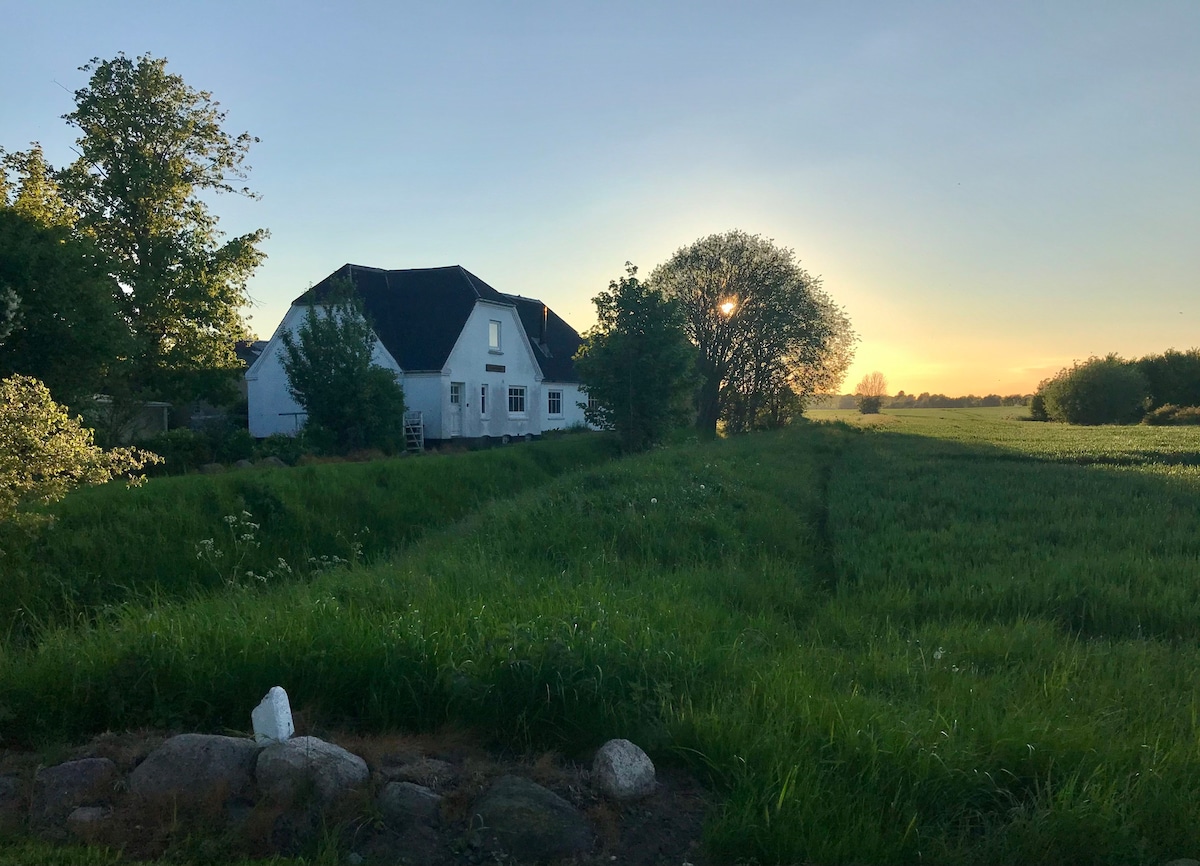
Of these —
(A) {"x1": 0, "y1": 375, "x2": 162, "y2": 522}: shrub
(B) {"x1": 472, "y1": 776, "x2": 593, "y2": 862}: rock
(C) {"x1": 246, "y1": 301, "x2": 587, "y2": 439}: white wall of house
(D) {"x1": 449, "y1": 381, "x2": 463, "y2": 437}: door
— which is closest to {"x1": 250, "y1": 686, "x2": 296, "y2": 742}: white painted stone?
(B) {"x1": 472, "y1": 776, "x2": 593, "y2": 862}: rock

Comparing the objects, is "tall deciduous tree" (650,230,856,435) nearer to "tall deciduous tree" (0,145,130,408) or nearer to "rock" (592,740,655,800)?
"tall deciduous tree" (0,145,130,408)

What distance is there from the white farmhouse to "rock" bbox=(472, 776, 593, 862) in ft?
93.5

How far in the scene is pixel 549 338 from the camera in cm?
4559

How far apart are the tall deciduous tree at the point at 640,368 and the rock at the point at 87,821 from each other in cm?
2695

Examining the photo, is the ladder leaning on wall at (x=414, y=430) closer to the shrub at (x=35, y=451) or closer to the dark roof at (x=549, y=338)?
the dark roof at (x=549, y=338)

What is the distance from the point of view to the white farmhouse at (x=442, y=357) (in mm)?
32688

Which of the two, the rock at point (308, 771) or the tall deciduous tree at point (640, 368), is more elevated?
the tall deciduous tree at point (640, 368)

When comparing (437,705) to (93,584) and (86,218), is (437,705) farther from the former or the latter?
(86,218)

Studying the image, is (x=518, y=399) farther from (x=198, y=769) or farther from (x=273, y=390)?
(x=198, y=769)

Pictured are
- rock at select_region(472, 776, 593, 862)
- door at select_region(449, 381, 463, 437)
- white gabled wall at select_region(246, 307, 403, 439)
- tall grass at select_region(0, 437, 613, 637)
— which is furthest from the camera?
A: white gabled wall at select_region(246, 307, 403, 439)

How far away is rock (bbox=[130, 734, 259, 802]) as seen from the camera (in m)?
4.38

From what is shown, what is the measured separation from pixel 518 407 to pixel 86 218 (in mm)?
18954

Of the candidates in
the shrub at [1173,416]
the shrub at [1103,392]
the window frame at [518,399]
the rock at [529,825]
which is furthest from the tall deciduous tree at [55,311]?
the shrub at [1103,392]

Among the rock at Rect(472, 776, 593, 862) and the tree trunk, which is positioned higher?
the tree trunk
